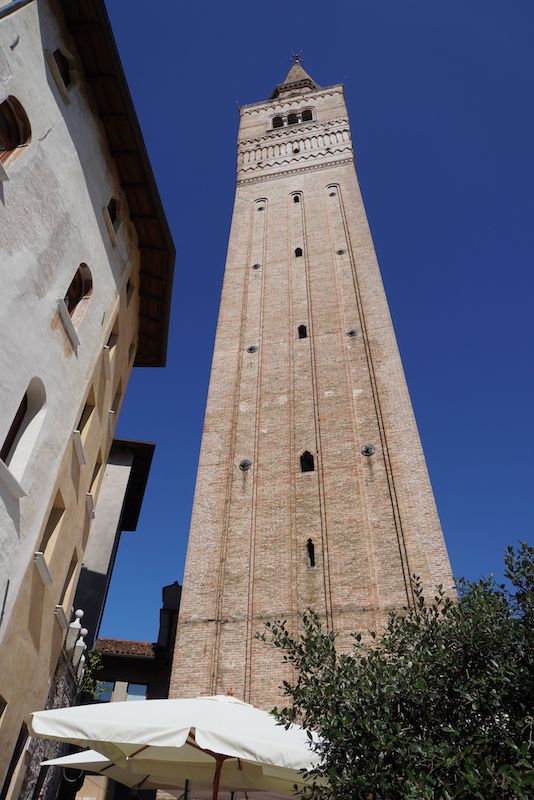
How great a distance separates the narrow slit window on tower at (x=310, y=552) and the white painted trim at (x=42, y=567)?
7077mm

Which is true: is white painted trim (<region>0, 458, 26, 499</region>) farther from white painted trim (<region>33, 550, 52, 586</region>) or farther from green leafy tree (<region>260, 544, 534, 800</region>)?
green leafy tree (<region>260, 544, 534, 800</region>)

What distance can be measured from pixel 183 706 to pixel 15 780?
12.1 feet

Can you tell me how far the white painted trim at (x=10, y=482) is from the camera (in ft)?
23.5

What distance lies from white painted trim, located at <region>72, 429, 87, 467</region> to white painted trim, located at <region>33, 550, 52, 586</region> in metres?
1.85

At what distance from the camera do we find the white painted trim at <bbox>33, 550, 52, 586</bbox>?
837 centimetres

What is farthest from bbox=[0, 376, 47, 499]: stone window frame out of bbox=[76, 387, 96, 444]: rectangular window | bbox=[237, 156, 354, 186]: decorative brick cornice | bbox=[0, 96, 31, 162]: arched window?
bbox=[237, 156, 354, 186]: decorative brick cornice

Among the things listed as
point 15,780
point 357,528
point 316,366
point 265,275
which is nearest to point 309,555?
point 357,528

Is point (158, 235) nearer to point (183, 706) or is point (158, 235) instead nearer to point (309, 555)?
point (309, 555)

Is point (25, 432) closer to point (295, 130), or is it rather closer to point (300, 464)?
point (300, 464)

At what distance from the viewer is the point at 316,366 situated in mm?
19172

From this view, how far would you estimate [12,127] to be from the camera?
8.12m

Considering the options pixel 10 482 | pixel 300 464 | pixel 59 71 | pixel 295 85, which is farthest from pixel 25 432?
pixel 295 85

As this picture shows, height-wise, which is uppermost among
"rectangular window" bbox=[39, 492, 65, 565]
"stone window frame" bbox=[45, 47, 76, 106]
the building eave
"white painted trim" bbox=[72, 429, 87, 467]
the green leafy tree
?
the building eave

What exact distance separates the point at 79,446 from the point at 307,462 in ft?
26.4
